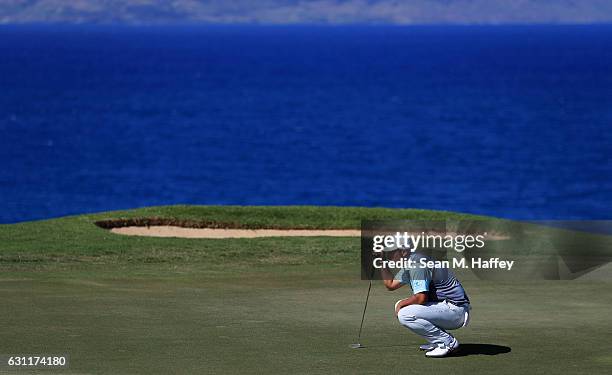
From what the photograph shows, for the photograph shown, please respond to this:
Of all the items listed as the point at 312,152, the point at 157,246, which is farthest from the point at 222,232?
the point at 312,152

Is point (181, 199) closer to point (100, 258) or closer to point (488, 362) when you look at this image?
point (100, 258)

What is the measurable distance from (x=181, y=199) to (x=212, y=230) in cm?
5910

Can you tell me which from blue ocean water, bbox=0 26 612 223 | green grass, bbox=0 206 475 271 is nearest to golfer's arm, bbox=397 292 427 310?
green grass, bbox=0 206 475 271

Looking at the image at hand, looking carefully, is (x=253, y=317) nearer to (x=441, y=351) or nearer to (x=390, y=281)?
(x=390, y=281)

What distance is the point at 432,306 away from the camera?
16.2 metres

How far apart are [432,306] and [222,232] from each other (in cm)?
1975

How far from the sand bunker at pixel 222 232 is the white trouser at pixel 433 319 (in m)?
18.5

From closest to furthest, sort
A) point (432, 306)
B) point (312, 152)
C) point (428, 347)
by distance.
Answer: point (432, 306) < point (428, 347) < point (312, 152)

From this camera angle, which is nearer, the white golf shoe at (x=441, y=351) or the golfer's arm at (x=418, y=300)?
the golfer's arm at (x=418, y=300)

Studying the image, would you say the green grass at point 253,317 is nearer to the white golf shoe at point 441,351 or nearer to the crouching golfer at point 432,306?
the white golf shoe at point 441,351

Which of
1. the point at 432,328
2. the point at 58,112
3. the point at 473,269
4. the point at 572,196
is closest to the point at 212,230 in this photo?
the point at 473,269

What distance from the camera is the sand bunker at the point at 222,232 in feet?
115

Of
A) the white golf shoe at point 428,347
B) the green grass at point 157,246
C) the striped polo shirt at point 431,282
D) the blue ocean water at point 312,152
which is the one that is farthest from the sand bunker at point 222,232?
the blue ocean water at point 312,152

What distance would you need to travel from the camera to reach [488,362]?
16000 mm
